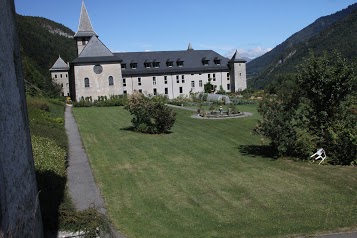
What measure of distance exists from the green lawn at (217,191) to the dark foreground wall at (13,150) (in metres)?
3.16

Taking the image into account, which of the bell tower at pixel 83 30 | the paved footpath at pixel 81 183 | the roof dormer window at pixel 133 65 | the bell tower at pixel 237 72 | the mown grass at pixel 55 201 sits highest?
the bell tower at pixel 83 30

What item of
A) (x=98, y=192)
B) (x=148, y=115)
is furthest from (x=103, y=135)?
(x=98, y=192)

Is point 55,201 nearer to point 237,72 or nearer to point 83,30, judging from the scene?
point 83,30

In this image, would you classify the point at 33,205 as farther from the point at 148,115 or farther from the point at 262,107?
the point at 148,115

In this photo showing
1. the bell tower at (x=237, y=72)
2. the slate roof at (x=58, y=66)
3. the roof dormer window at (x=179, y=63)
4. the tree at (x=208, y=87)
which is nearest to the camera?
the tree at (x=208, y=87)

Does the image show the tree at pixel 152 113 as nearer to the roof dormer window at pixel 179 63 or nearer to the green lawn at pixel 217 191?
the green lawn at pixel 217 191

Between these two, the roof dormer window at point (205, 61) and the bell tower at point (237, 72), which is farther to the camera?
the roof dormer window at point (205, 61)

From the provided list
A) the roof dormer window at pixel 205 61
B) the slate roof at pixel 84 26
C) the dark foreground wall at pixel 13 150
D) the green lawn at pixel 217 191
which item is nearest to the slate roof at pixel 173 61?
the roof dormer window at pixel 205 61

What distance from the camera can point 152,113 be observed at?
2189 centimetres

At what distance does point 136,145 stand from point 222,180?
24.5 feet

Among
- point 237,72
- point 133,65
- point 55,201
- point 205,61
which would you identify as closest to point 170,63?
point 205,61

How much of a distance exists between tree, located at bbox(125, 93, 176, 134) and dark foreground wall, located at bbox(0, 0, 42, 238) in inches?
632

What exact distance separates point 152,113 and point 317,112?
33.1 feet

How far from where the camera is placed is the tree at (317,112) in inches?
544
